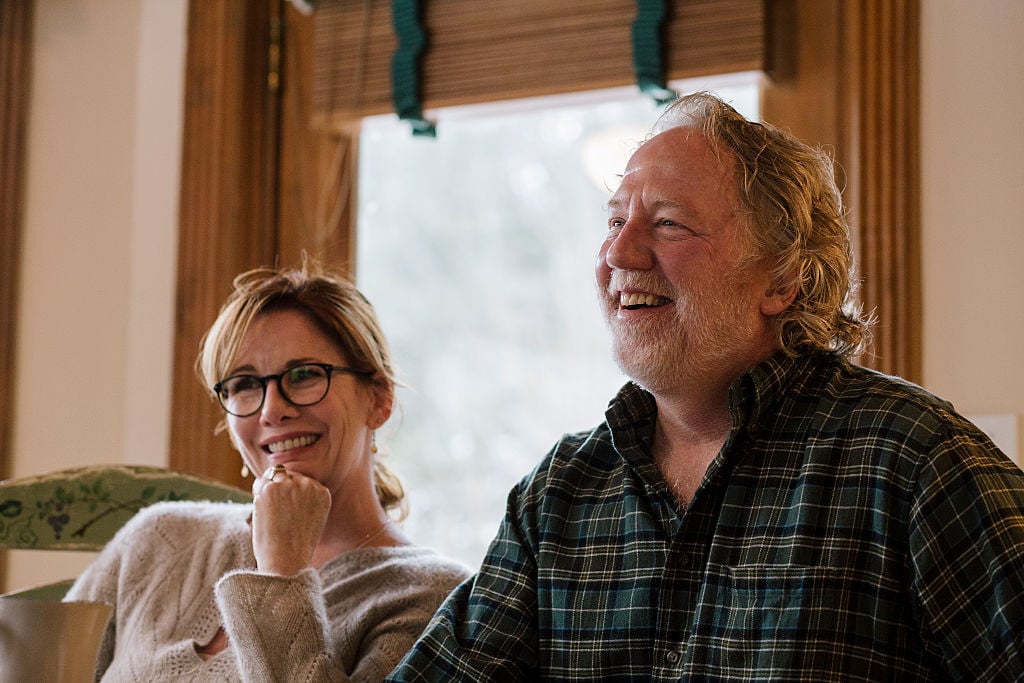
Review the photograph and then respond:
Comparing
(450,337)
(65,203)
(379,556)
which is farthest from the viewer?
(65,203)

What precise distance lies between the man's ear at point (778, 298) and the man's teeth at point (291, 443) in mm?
722

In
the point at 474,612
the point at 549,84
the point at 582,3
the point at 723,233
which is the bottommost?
the point at 474,612

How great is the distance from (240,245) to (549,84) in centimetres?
70

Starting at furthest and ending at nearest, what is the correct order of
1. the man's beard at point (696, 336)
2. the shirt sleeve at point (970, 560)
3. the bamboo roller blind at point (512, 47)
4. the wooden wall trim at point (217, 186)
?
the wooden wall trim at point (217, 186)
the bamboo roller blind at point (512, 47)
the man's beard at point (696, 336)
the shirt sleeve at point (970, 560)

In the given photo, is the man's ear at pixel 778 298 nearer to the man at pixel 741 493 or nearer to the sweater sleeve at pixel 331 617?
the man at pixel 741 493

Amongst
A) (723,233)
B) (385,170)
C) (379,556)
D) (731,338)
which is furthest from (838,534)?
(385,170)

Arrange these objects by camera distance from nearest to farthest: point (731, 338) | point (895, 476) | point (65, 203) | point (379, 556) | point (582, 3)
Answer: point (895, 476) → point (731, 338) → point (379, 556) → point (582, 3) → point (65, 203)

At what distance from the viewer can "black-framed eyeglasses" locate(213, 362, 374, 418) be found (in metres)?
1.77

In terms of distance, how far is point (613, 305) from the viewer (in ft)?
4.53

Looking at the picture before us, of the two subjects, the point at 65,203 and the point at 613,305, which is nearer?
the point at 613,305

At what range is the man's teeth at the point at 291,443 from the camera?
1.76m

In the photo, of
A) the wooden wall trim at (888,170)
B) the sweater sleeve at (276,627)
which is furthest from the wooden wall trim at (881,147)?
the sweater sleeve at (276,627)

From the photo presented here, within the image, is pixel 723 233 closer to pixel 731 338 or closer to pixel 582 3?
pixel 731 338

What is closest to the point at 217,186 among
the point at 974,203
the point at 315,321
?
the point at 315,321
